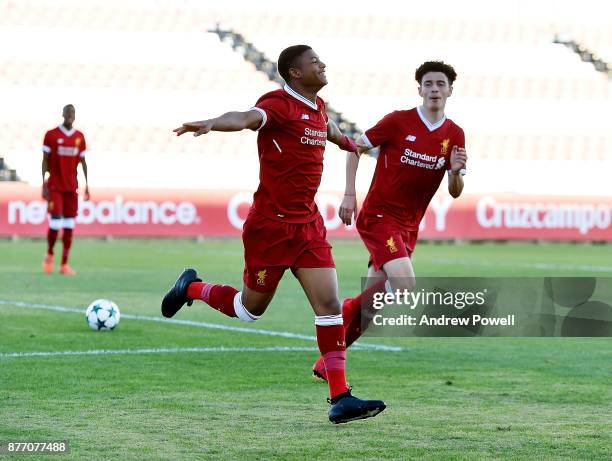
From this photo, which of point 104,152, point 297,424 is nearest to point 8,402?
point 297,424

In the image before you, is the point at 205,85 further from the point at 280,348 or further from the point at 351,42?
the point at 280,348

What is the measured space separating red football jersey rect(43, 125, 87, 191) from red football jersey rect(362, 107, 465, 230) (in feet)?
30.7

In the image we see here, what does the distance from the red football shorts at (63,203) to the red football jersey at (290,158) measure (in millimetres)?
10897

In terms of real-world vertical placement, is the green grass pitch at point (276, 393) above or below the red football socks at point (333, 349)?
below

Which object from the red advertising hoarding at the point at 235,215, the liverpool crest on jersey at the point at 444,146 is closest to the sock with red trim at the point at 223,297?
the liverpool crest on jersey at the point at 444,146

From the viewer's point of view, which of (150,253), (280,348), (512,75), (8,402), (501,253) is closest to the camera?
(8,402)

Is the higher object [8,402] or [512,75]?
[512,75]

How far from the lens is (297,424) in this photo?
5.69 meters

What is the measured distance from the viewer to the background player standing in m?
16.5

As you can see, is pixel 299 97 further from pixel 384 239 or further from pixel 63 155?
pixel 63 155

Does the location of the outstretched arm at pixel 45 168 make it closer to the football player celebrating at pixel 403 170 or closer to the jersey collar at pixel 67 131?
the jersey collar at pixel 67 131

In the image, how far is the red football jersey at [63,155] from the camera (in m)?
16.5

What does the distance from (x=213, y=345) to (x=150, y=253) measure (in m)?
13.6

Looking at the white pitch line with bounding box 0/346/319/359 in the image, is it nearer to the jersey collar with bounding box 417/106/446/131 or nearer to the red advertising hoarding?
A: the jersey collar with bounding box 417/106/446/131
